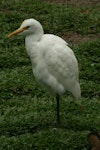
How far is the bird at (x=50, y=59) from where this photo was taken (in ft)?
23.3

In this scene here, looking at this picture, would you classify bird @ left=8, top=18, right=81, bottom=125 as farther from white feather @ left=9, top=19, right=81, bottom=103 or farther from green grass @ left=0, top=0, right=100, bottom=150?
green grass @ left=0, top=0, right=100, bottom=150

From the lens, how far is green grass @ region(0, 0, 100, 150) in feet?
23.2

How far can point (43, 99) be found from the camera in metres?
8.45

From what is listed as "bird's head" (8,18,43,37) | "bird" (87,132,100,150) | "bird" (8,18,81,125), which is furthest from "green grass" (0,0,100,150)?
"bird's head" (8,18,43,37)

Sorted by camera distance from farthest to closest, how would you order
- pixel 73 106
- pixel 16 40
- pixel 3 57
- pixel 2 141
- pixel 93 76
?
1. pixel 16 40
2. pixel 3 57
3. pixel 93 76
4. pixel 73 106
5. pixel 2 141

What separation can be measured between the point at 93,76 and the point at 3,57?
1.75 m

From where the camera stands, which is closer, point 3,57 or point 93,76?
point 93,76

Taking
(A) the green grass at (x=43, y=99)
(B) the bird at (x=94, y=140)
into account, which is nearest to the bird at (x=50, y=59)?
(A) the green grass at (x=43, y=99)

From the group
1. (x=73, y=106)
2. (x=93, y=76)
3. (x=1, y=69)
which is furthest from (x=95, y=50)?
(x=73, y=106)

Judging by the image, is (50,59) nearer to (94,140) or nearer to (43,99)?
(94,140)

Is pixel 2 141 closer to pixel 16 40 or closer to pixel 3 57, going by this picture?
pixel 3 57

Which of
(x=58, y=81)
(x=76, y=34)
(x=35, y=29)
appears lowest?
(x=58, y=81)

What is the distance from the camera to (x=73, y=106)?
8219 mm

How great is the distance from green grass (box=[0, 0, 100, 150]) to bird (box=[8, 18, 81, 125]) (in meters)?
0.54
